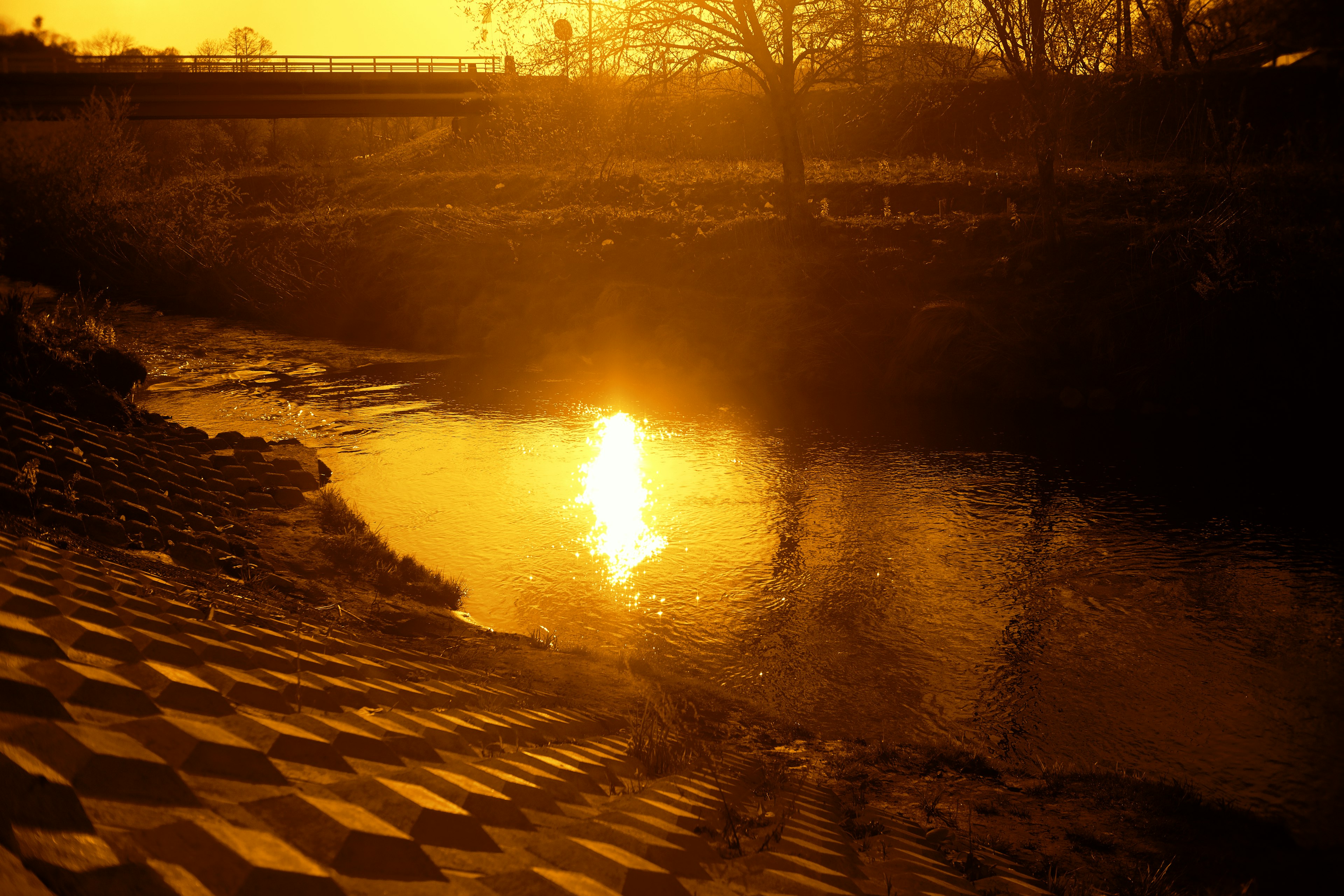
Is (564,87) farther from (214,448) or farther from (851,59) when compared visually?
(214,448)

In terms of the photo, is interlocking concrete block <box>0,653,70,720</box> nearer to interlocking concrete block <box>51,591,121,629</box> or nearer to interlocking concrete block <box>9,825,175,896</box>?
interlocking concrete block <box>9,825,175,896</box>

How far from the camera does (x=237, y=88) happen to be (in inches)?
1950

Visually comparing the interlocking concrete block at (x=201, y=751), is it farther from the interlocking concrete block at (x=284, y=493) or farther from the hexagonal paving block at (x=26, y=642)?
the interlocking concrete block at (x=284, y=493)

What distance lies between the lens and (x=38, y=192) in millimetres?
28922

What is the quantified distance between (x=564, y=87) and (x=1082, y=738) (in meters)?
16.7

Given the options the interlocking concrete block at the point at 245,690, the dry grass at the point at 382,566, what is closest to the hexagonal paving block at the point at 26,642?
the interlocking concrete block at the point at 245,690

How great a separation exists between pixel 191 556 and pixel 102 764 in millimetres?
5411

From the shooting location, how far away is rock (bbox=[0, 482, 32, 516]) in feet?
18.8

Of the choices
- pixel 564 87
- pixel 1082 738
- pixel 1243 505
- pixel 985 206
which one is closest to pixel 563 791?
pixel 1082 738

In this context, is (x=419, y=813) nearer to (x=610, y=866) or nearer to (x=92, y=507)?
(x=610, y=866)

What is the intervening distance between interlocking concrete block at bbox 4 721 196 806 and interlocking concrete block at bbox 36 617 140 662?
0.80m

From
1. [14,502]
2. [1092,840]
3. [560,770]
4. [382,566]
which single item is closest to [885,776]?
[1092,840]

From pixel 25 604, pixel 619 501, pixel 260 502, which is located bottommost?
pixel 619 501

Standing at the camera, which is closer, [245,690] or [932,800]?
[245,690]
